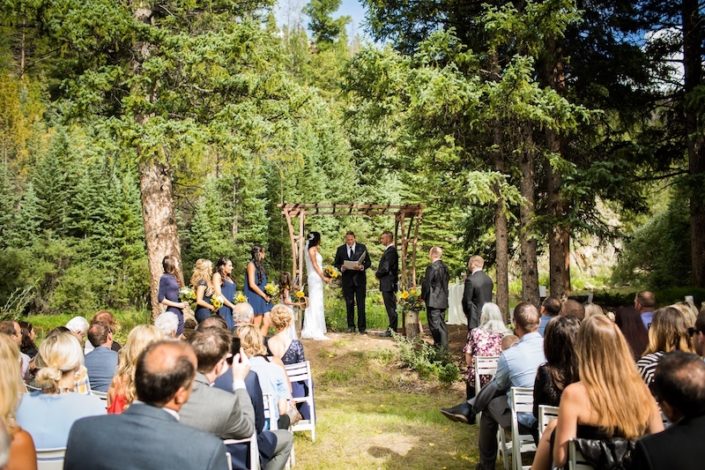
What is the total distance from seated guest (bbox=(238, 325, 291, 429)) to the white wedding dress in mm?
6848

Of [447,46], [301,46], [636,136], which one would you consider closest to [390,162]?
[447,46]

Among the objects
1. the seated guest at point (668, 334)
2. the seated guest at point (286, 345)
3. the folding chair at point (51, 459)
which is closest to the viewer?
the folding chair at point (51, 459)

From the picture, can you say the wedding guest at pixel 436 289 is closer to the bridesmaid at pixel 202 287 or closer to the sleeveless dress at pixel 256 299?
the sleeveless dress at pixel 256 299

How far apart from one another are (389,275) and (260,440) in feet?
26.4

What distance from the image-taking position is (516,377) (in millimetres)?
4797

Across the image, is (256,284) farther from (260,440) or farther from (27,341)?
(260,440)

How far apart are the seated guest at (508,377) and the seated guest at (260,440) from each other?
1644mm

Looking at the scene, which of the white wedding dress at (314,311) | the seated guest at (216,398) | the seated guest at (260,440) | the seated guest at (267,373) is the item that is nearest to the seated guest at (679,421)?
the seated guest at (216,398)

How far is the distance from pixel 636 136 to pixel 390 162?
5.48 m

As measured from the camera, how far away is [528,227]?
10969 millimetres

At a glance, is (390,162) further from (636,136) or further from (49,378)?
(49,378)

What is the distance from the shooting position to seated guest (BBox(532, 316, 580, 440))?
3.66 m

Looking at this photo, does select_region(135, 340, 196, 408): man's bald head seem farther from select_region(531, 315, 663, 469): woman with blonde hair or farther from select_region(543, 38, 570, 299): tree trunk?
select_region(543, 38, 570, 299): tree trunk

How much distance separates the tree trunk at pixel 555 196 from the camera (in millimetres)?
11336
